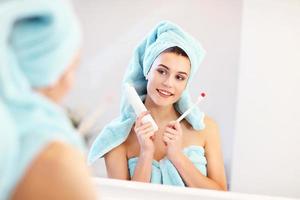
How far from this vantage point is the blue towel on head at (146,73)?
1.59m

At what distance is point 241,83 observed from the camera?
1.66m

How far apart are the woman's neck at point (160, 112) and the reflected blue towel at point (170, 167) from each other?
12cm

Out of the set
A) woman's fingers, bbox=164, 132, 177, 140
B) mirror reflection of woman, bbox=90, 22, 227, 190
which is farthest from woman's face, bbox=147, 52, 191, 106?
woman's fingers, bbox=164, 132, 177, 140

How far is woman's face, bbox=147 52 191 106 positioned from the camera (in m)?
1.59

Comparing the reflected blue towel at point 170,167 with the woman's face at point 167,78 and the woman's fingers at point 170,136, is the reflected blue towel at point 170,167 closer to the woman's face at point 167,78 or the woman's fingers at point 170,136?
the woman's fingers at point 170,136

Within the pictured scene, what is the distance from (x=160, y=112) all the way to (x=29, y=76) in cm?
93

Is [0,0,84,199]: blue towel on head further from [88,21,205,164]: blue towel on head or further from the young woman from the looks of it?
[88,21,205,164]: blue towel on head

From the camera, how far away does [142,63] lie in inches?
64.9

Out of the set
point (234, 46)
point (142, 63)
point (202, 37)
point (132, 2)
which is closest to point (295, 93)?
point (234, 46)

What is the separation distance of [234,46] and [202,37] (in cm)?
12

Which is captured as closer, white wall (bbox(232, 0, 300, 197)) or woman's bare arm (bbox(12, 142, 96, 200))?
woman's bare arm (bbox(12, 142, 96, 200))

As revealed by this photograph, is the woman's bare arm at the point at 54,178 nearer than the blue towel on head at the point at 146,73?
Yes

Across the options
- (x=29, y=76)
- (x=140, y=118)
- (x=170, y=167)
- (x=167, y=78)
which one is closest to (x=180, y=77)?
(x=167, y=78)

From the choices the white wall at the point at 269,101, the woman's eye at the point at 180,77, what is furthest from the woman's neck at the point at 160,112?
the white wall at the point at 269,101
